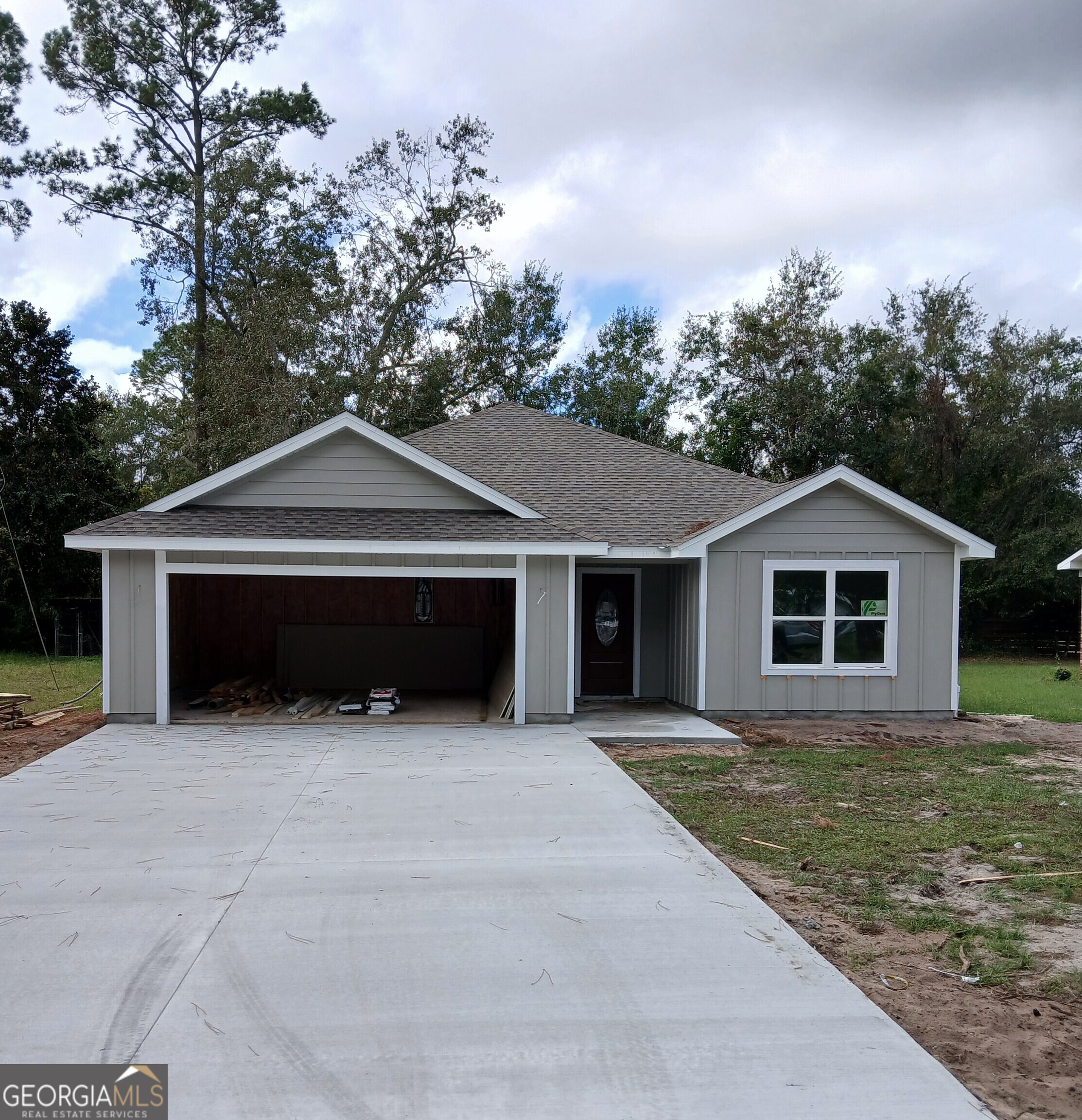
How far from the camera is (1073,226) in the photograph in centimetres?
2677

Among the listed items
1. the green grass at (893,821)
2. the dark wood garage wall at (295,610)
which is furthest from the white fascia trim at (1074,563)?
the dark wood garage wall at (295,610)

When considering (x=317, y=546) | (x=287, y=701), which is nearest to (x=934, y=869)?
(x=317, y=546)

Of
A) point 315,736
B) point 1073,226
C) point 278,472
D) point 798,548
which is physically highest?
point 1073,226

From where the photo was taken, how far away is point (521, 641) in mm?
11508

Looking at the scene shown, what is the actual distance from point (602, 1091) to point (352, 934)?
1.82 metres

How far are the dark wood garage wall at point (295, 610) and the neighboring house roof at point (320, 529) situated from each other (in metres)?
3.68

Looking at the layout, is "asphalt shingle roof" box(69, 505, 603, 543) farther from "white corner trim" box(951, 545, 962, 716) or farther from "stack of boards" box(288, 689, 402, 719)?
"white corner trim" box(951, 545, 962, 716)

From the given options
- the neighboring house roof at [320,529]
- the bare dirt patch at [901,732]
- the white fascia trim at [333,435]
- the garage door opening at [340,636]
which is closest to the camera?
the bare dirt patch at [901,732]

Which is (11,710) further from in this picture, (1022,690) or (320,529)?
(1022,690)

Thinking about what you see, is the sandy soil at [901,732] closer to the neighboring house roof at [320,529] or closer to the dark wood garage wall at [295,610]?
the neighboring house roof at [320,529]

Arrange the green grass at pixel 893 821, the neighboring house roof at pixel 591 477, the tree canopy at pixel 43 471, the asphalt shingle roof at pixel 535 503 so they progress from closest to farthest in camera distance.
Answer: the green grass at pixel 893 821 → the asphalt shingle roof at pixel 535 503 → the neighboring house roof at pixel 591 477 → the tree canopy at pixel 43 471

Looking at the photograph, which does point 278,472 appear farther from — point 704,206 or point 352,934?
point 704,206

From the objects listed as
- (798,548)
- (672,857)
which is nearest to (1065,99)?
(798,548)

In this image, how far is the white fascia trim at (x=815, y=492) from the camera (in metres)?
11.9
